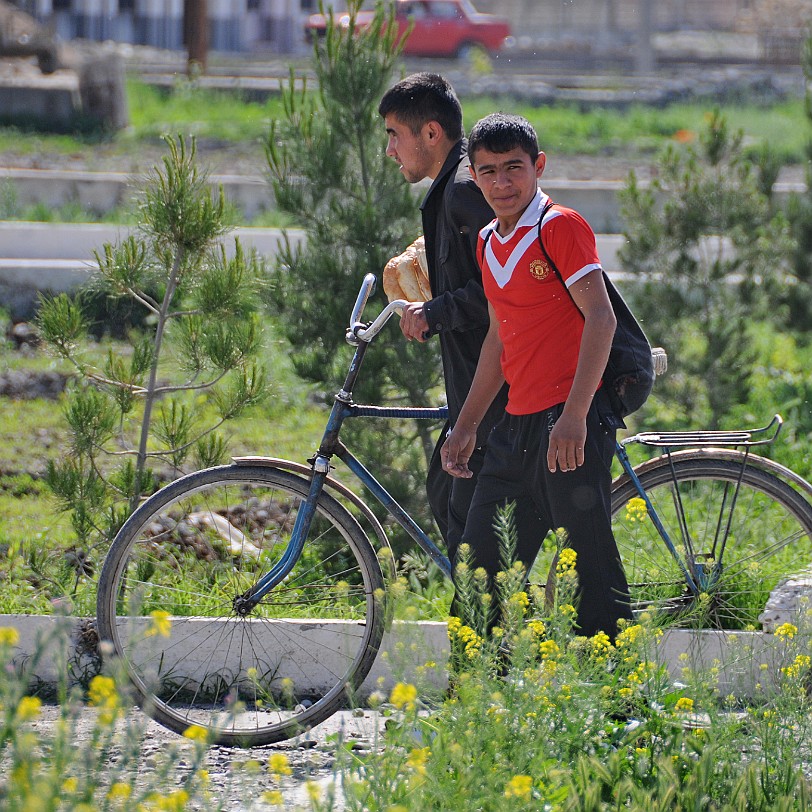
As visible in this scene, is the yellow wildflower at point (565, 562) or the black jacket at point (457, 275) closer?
the yellow wildflower at point (565, 562)

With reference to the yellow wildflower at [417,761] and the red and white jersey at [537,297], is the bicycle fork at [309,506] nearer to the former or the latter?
the red and white jersey at [537,297]

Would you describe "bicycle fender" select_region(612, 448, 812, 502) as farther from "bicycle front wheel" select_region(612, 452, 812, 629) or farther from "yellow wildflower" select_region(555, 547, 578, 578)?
"yellow wildflower" select_region(555, 547, 578, 578)

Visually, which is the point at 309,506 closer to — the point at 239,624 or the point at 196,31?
the point at 239,624

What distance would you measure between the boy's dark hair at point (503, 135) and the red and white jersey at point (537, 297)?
0.14 metres

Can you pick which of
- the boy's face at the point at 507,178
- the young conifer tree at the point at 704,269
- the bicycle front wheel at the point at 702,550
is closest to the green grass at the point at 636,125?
the young conifer tree at the point at 704,269

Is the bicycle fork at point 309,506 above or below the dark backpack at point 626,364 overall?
below

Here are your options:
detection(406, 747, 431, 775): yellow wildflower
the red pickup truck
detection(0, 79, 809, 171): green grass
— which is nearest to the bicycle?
detection(406, 747, 431, 775): yellow wildflower

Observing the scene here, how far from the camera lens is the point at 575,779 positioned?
9.30 feet

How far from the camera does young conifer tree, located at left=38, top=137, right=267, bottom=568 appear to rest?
423 centimetres

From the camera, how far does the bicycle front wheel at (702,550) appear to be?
3.80 meters

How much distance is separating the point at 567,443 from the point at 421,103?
103 centimetres

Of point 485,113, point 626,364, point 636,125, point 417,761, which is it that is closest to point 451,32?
point 636,125

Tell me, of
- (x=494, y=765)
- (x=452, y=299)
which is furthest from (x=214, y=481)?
(x=494, y=765)

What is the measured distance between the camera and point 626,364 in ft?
10.9
